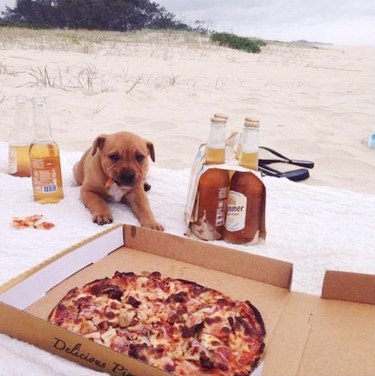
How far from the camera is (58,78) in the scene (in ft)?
17.3

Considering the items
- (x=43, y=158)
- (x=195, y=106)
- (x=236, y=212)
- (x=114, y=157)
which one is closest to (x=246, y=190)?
(x=236, y=212)

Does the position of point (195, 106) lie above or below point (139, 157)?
below

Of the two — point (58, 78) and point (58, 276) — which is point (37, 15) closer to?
point (58, 78)

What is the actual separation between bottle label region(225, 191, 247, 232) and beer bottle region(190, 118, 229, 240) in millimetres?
24

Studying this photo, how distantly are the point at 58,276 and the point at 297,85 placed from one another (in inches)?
224

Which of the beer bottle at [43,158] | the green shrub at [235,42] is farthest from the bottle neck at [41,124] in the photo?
the green shrub at [235,42]

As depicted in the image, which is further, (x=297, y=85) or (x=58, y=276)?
(x=297, y=85)

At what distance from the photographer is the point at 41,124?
1796 millimetres

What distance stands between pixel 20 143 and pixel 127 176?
73 centimetres

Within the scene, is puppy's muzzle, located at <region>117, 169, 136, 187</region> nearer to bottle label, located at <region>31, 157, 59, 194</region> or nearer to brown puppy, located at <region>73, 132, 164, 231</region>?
brown puppy, located at <region>73, 132, 164, 231</region>

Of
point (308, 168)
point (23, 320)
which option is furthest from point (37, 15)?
point (23, 320)

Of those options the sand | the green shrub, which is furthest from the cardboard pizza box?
the green shrub

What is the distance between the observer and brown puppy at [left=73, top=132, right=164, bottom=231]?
1.71m

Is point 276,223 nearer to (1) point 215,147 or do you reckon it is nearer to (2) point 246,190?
(2) point 246,190
